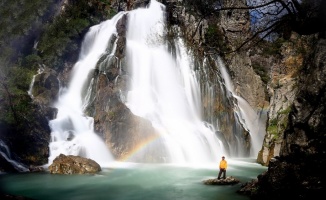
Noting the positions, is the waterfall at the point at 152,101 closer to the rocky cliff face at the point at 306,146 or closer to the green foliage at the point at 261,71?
the green foliage at the point at 261,71

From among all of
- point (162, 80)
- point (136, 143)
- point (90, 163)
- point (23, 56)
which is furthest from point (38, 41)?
point (90, 163)

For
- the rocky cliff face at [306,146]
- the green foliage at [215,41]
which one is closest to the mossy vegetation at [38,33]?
the green foliage at [215,41]

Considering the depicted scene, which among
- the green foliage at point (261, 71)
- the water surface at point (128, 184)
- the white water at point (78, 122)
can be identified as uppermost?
the green foliage at point (261, 71)

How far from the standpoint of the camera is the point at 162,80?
3369cm

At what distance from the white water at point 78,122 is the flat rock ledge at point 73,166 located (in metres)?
3.41

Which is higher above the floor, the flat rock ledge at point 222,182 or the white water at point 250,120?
the white water at point 250,120

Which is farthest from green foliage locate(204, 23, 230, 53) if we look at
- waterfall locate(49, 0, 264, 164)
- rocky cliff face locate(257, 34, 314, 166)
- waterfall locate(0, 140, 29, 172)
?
waterfall locate(0, 140, 29, 172)

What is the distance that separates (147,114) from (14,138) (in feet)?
35.5

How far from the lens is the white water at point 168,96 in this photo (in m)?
25.1

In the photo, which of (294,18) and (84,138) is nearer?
(294,18)

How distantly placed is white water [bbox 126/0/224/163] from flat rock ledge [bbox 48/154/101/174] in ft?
21.9

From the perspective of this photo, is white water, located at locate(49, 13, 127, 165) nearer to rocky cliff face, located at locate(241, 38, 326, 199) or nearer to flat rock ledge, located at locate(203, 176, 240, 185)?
flat rock ledge, located at locate(203, 176, 240, 185)

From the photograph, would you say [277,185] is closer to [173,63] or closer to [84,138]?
[84,138]

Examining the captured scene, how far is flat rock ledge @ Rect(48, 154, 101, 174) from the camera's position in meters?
18.5
